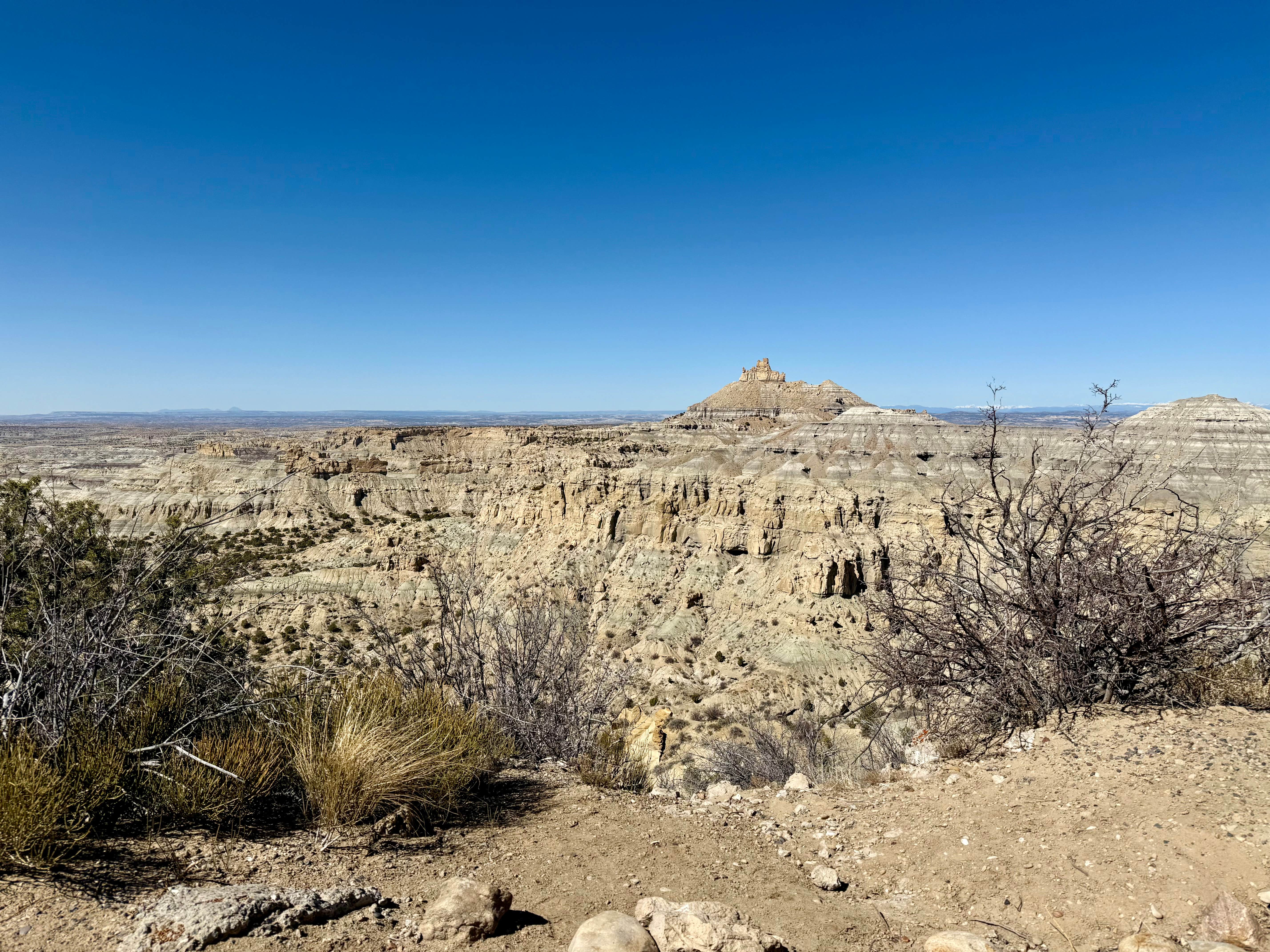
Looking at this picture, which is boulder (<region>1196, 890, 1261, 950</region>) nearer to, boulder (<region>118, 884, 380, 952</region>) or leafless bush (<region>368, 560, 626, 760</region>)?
boulder (<region>118, 884, 380, 952</region>)

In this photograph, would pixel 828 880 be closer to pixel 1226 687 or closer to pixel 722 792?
pixel 722 792

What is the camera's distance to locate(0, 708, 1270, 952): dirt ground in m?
3.13

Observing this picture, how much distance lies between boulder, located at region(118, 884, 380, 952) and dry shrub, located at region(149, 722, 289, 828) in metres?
0.79

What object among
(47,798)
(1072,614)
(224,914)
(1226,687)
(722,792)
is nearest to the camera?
(224,914)

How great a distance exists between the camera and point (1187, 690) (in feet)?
18.0

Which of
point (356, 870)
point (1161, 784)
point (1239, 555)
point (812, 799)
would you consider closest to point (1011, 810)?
point (1161, 784)

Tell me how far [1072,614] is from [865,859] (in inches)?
117

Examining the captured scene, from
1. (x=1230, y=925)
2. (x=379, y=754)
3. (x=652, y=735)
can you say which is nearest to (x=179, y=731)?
(x=379, y=754)

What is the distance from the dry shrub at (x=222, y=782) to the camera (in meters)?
3.79

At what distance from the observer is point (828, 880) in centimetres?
395

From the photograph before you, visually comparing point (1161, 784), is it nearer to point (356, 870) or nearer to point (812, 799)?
point (812, 799)

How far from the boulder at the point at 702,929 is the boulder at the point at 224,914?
1602mm

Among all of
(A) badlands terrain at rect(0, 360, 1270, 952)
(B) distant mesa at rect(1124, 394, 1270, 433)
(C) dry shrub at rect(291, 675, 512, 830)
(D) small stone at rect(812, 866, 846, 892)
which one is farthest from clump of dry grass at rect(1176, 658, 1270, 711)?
(B) distant mesa at rect(1124, 394, 1270, 433)

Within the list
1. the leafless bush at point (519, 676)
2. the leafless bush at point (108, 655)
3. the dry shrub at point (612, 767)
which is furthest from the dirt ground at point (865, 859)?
the leafless bush at point (519, 676)
